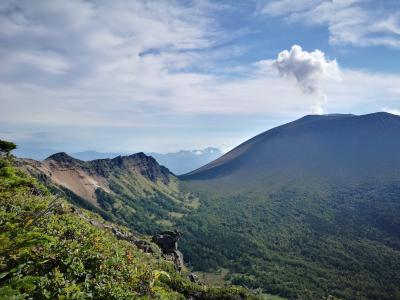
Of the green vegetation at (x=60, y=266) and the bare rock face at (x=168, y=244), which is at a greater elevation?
the green vegetation at (x=60, y=266)

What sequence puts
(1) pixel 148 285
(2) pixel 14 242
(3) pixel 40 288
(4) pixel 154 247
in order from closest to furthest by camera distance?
(3) pixel 40 288, (2) pixel 14 242, (1) pixel 148 285, (4) pixel 154 247

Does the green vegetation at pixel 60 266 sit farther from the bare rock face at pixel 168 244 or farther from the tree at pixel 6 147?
the bare rock face at pixel 168 244

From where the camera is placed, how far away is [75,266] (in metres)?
20.2

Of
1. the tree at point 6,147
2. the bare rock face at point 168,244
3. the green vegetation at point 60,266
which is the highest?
the tree at point 6,147

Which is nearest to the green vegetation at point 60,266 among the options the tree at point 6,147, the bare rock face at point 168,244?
the tree at point 6,147

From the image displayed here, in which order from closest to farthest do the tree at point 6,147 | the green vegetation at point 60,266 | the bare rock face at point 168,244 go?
the green vegetation at point 60,266 < the tree at point 6,147 < the bare rock face at point 168,244

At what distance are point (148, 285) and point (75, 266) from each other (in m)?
4.91

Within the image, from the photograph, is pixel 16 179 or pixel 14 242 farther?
pixel 16 179

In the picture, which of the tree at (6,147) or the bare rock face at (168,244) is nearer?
the tree at (6,147)

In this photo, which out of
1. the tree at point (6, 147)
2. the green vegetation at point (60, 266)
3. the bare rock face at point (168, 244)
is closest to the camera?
the green vegetation at point (60, 266)

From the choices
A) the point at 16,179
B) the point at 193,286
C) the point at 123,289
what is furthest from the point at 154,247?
the point at 123,289

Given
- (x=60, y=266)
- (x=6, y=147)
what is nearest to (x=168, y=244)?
(x=6, y=147)

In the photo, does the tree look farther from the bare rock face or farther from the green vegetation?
the bare rock face

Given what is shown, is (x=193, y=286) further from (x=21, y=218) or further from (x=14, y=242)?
(x=14, y=242)
